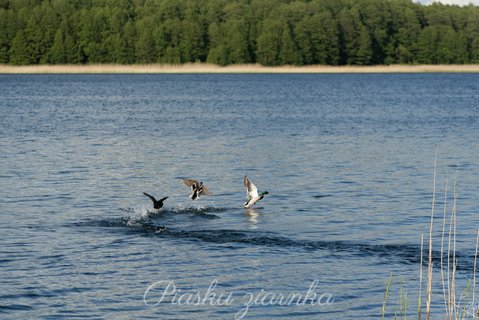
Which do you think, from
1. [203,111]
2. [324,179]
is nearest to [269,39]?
[203,111]

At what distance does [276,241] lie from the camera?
17844 millimetres

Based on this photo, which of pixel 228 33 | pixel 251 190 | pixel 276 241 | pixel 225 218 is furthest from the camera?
pixel 228 33

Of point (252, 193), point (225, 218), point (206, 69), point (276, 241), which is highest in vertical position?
point (252, 193)

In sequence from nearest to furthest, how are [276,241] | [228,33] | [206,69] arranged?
[276,241] < [206,69] < [228,33]

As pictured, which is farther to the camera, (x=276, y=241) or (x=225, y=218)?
(x=225, y=218)

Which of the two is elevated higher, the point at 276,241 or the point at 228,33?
the point at 228,33

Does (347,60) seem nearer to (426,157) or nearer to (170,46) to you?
(170,46)

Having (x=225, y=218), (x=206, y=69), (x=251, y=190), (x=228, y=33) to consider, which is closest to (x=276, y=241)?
(x=225, y=218)

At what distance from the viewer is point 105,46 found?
154m

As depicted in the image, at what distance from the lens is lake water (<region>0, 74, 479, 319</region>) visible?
13961 mm

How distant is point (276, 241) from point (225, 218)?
3120 millimetres

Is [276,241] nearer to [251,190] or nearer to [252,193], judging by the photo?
[252,193]

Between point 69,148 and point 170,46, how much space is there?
119 meters

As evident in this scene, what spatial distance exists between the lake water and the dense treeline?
104835 mm
